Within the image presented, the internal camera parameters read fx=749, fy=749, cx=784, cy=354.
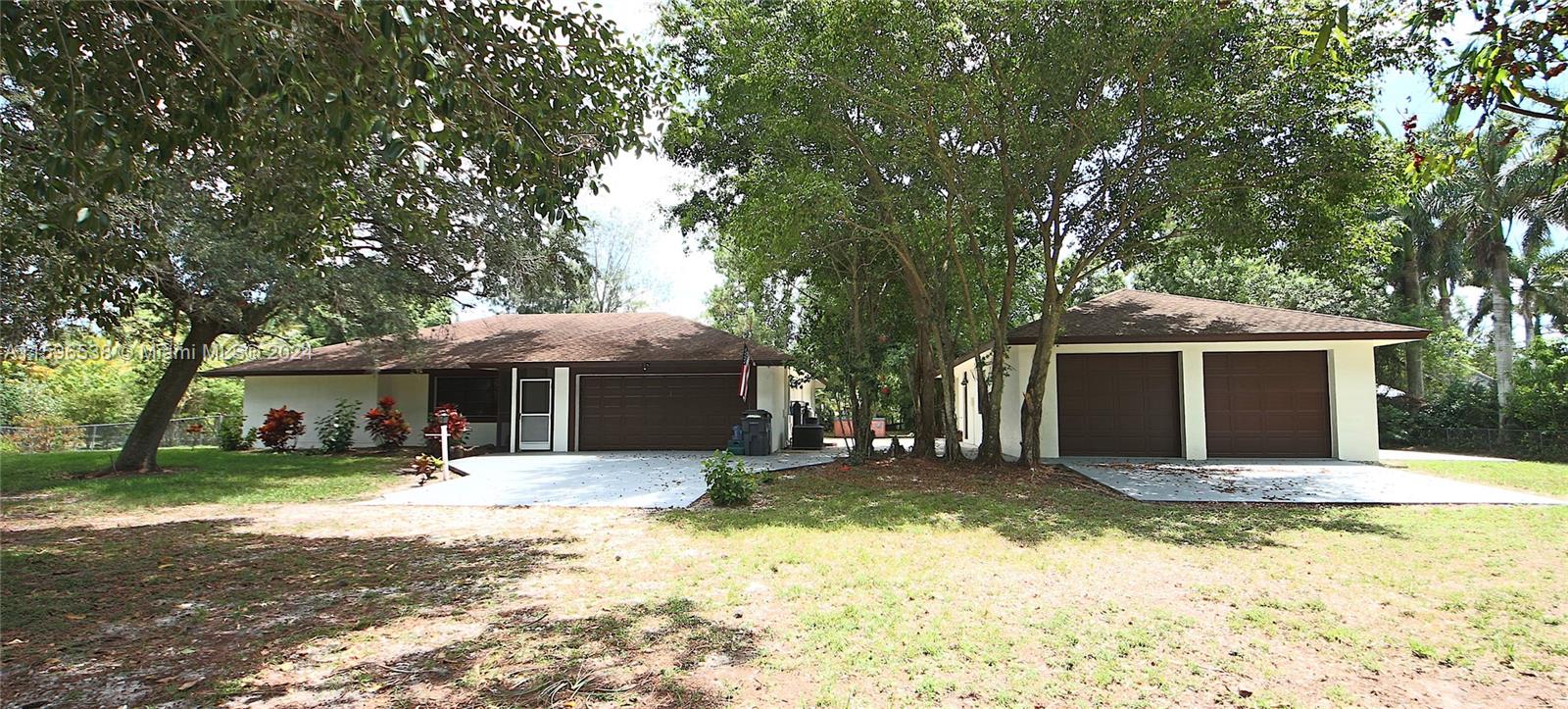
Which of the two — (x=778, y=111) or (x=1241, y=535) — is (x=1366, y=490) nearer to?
(x=1241, y=535)

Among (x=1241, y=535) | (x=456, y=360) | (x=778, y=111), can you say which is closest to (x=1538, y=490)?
(x=1241, y=535)

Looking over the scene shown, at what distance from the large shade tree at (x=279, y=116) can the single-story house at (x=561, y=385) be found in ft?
30.6

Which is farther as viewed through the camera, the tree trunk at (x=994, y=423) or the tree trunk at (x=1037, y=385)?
the tree trunk at (x=994, y=423)

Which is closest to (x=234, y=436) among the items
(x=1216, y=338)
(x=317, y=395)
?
(x=317, y=395)

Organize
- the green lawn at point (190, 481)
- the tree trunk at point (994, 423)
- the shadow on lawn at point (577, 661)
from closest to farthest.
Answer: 1. the shadow on lawn at point (577, 661)
2. the green lawn at point (190, 481)
3. the tree trunk at point (994, 423)

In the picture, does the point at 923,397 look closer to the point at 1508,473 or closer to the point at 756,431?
the point at 756,431

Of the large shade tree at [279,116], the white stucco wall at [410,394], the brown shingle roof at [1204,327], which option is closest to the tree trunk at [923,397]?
the brown shingle roof at [1204,327]

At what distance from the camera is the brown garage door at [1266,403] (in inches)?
572

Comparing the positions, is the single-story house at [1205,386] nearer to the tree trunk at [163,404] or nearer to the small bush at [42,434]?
the tree trunk at [163,404]

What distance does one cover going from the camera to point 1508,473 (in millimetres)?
12852

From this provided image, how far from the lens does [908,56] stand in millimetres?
9547

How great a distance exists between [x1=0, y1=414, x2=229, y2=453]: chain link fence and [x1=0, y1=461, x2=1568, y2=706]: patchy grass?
15290 mm

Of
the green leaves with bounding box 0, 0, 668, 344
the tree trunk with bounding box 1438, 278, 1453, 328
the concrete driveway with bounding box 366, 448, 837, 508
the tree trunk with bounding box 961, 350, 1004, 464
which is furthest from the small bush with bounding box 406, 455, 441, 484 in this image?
the tree trunk with bounding box 1438, 278, 1453, 328

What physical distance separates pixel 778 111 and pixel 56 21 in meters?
8.06
